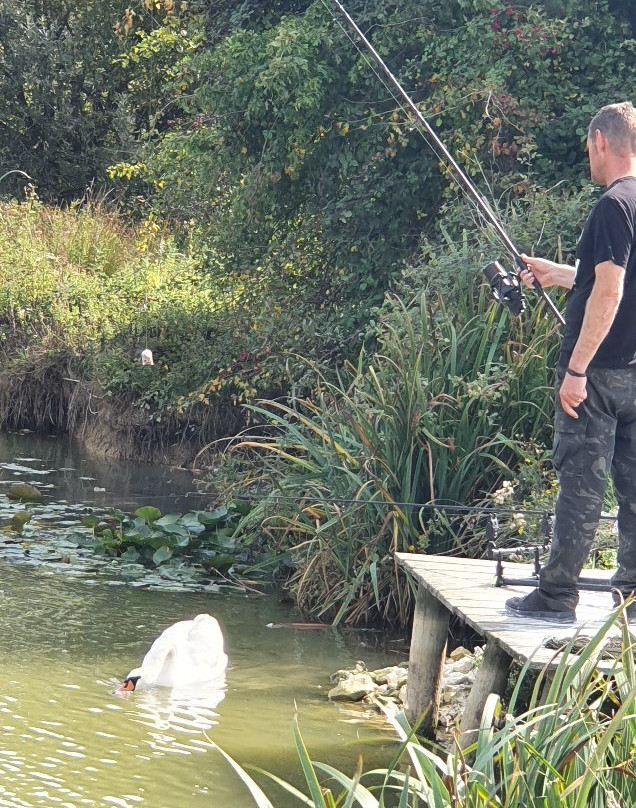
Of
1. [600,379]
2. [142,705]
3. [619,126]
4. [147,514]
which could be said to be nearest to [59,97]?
[147,514]

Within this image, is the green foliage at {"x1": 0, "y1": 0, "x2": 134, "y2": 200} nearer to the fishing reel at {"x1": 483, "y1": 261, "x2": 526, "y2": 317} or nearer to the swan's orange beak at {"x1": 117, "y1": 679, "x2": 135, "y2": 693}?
the swan's orange beak at {"x1": 117, "y1": 679, "x2": 135, "y2": 693}

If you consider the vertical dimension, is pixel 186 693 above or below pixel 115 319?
below

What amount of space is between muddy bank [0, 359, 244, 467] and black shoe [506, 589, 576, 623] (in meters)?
7.68

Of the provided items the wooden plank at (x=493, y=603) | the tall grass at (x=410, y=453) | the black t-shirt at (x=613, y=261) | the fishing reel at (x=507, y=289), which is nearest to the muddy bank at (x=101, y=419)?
the tall grass at (x=410, y=453)

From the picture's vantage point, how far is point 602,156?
473 centimetres

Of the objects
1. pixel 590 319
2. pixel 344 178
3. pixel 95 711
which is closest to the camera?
pixel 590 319

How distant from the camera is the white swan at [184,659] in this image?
20.2 ft

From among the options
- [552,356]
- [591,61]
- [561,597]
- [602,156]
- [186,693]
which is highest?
[591,61]

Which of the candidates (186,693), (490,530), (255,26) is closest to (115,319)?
(255,26)

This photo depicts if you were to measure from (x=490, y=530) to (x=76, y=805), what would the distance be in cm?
196

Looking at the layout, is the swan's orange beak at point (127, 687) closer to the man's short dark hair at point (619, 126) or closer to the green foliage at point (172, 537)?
the green foliage at point (172, 537)

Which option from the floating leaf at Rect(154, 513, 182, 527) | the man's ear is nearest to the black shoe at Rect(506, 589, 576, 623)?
the man's ear

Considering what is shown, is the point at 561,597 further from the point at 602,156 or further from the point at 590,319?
the point at 602,156

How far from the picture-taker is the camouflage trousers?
15.6 feet
